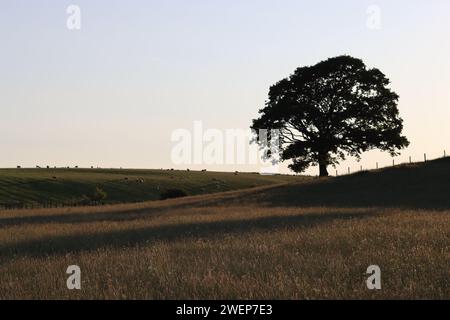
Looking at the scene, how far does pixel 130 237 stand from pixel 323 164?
4016 centimetres

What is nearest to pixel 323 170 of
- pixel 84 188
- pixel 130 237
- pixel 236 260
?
pixel 84 188

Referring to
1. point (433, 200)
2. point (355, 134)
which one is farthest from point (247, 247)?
point (355, 134)

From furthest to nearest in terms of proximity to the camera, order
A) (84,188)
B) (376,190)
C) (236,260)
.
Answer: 1. (84,188)
2. (376,190)
3. (236,260)

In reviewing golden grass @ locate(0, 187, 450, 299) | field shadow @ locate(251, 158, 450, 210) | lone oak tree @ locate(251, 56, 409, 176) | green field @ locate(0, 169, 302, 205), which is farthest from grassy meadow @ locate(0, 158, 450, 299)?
green field @ locate(0, 169, 302, 205)

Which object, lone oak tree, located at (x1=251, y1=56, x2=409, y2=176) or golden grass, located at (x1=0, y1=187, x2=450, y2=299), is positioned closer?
golden grass, located at (x1=0, y1=187, x2=450, y2=299)

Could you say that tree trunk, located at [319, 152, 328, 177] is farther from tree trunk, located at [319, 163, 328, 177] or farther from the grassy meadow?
the grassy meadow

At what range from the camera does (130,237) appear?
18188 millimetres

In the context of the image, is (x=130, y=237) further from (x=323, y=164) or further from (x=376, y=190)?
(x=323, y=164)

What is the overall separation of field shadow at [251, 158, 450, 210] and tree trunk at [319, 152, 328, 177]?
4108mm

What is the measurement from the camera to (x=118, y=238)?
59.1ft

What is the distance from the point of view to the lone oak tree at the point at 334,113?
54188mm

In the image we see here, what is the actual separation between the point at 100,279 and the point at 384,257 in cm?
545

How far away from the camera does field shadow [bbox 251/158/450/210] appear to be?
37125 millimetres

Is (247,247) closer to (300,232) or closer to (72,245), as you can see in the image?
(300,232)
